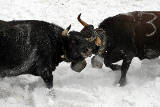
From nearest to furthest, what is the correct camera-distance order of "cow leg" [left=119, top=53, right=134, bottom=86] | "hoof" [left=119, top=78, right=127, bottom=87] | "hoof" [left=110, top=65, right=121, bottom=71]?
"cow leg" [left=119, top=53, right=134, bottom=86] < "hoof" [left=119, top=78, right=127, bottom=87] < "hoof" [left=110, top=65, right=121, bottom=71]

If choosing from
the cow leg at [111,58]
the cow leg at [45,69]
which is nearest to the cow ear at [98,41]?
the cow leg at [111,58]

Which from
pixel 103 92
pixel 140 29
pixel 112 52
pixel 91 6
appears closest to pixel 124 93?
pixel 103 92

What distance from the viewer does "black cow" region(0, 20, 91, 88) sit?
5582 mm

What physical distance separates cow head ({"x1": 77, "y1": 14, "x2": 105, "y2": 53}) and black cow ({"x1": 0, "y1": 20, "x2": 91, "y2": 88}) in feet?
0.33

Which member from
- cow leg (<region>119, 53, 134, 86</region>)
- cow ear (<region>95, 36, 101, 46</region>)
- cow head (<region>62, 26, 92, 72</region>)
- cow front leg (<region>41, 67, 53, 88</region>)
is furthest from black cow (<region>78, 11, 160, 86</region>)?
cow front leg (<region>41, 67, 53, 88</region>)

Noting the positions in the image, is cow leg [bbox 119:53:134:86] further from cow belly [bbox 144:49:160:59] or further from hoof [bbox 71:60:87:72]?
hoof [bbox 71:60:87:72]

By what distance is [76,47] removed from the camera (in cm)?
599

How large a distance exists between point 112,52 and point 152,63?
4.00 ft

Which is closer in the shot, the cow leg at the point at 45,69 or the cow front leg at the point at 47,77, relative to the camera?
the cow leg at the point at 45,69

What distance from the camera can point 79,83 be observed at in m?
6.76

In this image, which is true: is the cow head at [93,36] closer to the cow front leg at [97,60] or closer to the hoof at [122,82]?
the cow front leg at [97,60]

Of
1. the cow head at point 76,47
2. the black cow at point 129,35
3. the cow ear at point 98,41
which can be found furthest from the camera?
the black cow at point 129,35

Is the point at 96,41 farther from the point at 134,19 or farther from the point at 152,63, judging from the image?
the point at 152,63

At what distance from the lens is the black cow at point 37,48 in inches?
220
